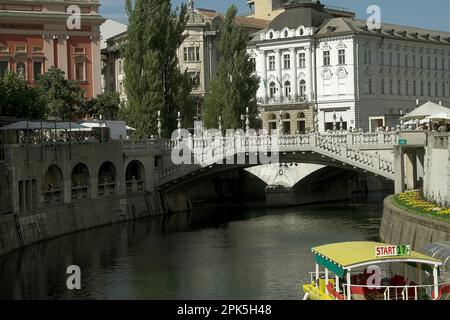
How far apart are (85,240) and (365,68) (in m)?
65.3

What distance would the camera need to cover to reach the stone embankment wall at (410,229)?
150ft

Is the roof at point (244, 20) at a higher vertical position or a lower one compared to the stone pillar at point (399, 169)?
higher

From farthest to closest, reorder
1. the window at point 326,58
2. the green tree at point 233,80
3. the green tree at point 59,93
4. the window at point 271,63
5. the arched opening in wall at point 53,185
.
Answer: the window at point 271,63, the window at point 326,58, the green tree at point 59,93, the green tree at point 233,80, the arched opening in wall at point 53,185

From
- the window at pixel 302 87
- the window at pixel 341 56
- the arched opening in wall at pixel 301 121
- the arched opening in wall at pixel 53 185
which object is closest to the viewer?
the arched opening in wall at pixel 53 185

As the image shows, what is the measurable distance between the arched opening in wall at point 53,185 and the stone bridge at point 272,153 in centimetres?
1443

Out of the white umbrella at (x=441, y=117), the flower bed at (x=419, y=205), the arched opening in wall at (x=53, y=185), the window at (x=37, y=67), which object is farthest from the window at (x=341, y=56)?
the flower bed at (x=419, y=205)

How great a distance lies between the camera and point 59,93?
96500 millimetres

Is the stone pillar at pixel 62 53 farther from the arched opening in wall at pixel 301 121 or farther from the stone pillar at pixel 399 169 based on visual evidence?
the stone pillar at pixel 399 169

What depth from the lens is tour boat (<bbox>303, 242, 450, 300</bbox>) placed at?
117 feet

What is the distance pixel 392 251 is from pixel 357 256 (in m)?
1.60
